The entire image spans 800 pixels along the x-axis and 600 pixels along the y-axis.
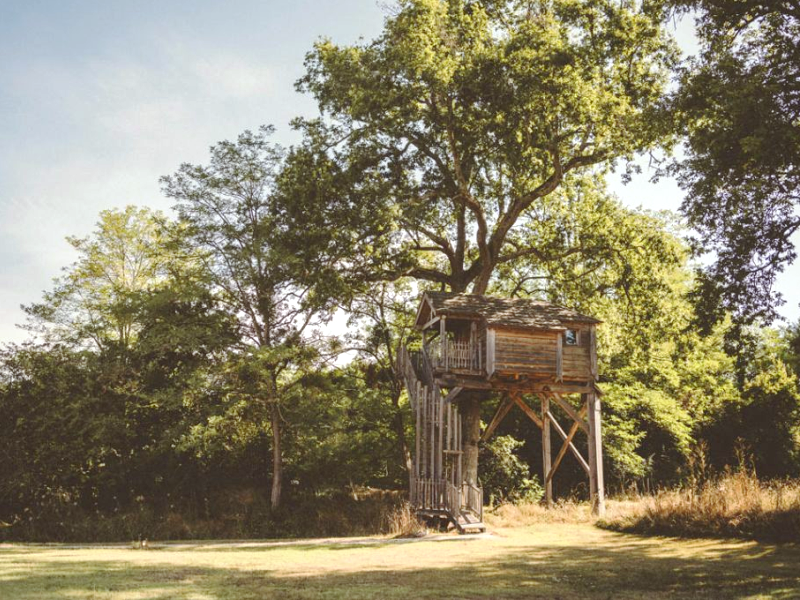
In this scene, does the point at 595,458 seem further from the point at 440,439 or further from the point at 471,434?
the point at 440,439

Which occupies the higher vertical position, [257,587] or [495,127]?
[495,127]

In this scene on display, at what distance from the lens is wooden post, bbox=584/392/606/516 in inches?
855

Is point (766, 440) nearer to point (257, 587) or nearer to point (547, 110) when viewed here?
point (547, 110)

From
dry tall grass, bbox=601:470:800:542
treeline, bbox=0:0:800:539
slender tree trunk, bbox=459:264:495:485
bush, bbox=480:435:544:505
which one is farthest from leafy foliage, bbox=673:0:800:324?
bush, bbox=480:435:544:505

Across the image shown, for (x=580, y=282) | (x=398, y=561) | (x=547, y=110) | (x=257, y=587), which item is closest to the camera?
(x=257, y=587)

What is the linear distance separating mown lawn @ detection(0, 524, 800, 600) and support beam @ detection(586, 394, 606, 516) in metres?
6.83

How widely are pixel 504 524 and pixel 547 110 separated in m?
14.4

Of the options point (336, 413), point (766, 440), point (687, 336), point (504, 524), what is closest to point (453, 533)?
point (504, 524)

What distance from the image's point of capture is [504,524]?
20344mm

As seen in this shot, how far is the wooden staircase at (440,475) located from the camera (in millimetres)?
18719

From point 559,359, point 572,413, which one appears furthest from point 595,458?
point 559,359

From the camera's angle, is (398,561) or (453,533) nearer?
(398,561)


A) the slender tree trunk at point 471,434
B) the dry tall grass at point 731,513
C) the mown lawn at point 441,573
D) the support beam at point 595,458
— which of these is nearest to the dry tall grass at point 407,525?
the mown lawn at point 441,573

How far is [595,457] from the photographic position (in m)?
22.9
